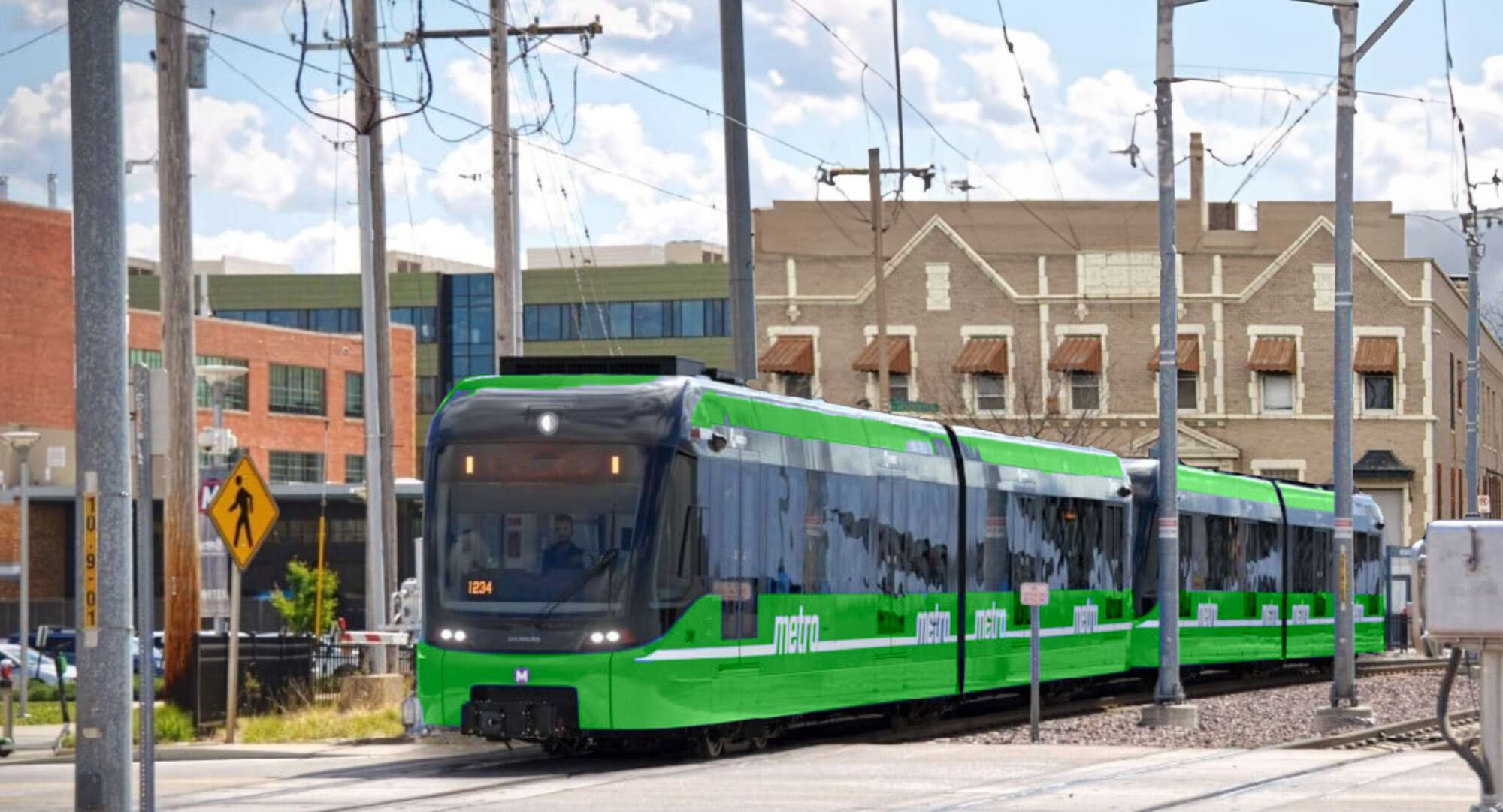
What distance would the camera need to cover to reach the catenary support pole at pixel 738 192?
26.5 meters

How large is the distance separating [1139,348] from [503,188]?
145ft

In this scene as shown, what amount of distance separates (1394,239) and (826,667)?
7080cm

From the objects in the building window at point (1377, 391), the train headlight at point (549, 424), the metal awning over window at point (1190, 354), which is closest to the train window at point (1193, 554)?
the train headlight at point (549, 424)

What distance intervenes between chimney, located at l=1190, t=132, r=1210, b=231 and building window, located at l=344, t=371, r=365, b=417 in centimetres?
3077

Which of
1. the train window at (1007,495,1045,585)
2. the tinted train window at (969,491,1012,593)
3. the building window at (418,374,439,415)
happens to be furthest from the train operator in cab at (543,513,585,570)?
the building window at (418,374,439,415)

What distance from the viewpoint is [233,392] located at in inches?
3386

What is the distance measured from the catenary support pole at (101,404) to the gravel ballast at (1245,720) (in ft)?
40.2

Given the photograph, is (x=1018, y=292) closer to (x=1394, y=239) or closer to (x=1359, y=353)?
(x=1359, y=353)

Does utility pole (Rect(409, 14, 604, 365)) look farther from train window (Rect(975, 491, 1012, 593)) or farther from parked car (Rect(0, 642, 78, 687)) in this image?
parked car (Rect(0, 642, 78, 687))

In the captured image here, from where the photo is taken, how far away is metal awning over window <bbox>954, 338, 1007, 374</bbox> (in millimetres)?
76625

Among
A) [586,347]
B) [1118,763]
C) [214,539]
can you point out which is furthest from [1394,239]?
[1118,763]

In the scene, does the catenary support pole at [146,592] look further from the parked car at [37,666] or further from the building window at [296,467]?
the building window at [296,467]

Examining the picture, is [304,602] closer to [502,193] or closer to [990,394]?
[502,193]

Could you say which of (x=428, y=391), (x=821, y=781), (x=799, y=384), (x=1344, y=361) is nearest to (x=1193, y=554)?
(x=1344, y=361)
